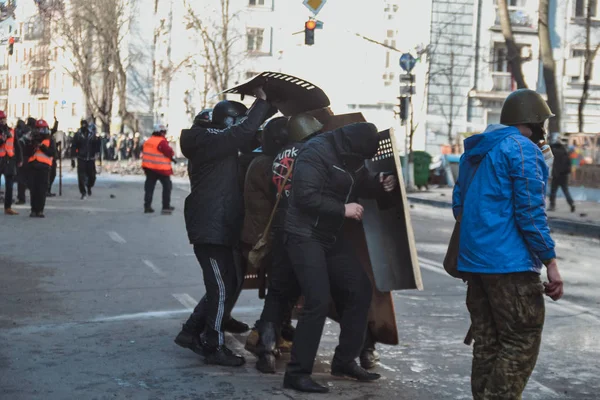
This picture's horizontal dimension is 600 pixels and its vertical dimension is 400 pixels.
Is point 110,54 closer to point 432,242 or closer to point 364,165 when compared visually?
point 432,242

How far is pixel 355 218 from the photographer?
20.5ft

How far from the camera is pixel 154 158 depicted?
66.7ft

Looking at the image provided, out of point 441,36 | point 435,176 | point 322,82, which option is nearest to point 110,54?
point 322,82

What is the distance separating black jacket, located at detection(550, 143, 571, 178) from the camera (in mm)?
23953

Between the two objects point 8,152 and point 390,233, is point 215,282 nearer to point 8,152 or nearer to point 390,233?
point 390,233

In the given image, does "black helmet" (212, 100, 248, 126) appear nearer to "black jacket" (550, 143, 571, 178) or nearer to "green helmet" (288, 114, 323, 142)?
"green helmet" (288, 114, 323, 142)

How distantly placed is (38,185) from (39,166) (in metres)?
0.37

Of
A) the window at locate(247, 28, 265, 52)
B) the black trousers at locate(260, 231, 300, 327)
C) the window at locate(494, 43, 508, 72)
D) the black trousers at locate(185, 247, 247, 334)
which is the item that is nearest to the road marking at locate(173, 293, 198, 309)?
the black trousers at locate(185, 247, 247, 334)

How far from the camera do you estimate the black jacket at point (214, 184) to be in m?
6.97

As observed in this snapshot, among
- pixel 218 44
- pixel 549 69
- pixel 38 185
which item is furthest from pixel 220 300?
pixel 218 44

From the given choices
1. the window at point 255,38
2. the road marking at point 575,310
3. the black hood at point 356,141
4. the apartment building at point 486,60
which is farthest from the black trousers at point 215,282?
the window at point 255,38

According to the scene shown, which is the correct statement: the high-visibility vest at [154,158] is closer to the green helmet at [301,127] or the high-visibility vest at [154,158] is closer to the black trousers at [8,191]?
the black trousers at [8,191]

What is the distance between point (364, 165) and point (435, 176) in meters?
31.6

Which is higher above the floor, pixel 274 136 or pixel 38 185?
pixel 274 136
